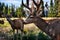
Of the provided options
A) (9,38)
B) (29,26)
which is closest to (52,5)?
(29,26)

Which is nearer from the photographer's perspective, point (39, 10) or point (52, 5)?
point (39, 10)

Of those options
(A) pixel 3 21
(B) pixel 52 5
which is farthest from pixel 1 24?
(B) pixel 52 5

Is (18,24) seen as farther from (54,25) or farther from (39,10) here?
(54,25)

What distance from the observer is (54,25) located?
718 cm

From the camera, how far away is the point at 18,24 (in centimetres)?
1086

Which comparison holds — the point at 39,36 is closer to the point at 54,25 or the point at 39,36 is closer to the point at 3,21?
the point at 54,25

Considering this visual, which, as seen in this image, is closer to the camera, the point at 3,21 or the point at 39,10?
the point at 39,10

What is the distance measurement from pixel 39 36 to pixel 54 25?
1594 millimetres

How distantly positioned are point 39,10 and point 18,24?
3.12m

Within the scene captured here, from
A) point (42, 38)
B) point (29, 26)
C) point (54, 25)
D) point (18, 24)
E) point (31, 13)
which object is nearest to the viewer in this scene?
point (54, 25)

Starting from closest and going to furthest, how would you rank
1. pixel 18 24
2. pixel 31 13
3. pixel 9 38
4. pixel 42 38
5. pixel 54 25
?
pixel 54 25, pixel 31 13, pixel 42 38, pixel 9 38, pixel 18 24

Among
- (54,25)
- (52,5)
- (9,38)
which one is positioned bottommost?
(52,5)

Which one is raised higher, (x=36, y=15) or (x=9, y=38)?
(x=36, y=15)

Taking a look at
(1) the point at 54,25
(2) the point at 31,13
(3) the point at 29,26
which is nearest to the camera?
(1) the point at 54,25
